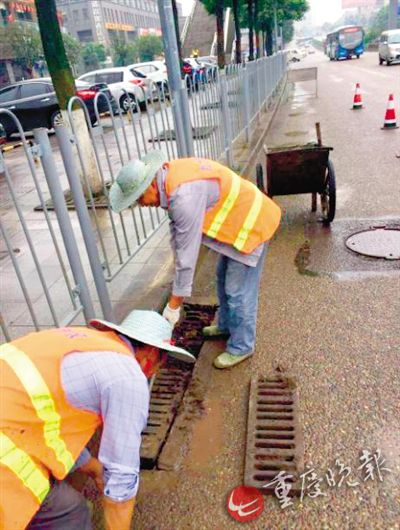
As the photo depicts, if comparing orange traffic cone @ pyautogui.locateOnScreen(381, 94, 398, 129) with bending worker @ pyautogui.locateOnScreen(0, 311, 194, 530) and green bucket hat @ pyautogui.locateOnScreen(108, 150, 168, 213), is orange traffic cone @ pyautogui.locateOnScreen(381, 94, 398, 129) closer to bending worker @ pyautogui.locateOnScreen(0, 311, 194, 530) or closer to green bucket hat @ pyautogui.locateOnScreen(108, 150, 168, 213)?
green bucket hat @ pyautogui.locateOnScreen(108, 150, 168, 213)

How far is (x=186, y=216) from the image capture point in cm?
235

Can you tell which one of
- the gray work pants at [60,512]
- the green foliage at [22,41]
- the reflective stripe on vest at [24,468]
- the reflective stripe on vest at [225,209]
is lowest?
the gray work pants at [60,512]

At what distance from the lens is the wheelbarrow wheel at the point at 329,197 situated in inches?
188

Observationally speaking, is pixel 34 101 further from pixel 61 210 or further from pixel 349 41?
pixel 349 41

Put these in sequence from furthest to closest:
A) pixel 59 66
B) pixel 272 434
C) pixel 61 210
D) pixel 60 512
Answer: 1. pixel 59 66
2. pixel 61 210
3. pixel 272 434
4. pixel 60 512

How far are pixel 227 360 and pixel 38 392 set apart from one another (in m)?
1.77

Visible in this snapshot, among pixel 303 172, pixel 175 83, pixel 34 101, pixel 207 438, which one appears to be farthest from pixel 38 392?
pixel 34 101

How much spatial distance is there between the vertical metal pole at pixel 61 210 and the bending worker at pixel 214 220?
0.32 metres

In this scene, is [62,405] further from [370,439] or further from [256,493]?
[370,439]

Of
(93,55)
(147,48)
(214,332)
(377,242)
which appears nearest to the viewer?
(214,332)

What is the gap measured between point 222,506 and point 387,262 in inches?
111

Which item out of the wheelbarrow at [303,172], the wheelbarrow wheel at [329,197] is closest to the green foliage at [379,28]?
the wheelbarrow wheel at [329,197]

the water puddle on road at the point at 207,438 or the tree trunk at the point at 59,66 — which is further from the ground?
the tree trunk at the point at 59,66

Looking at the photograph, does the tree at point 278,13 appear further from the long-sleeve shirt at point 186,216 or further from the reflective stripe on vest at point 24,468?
the reflective stripe on vest at point 24,468
